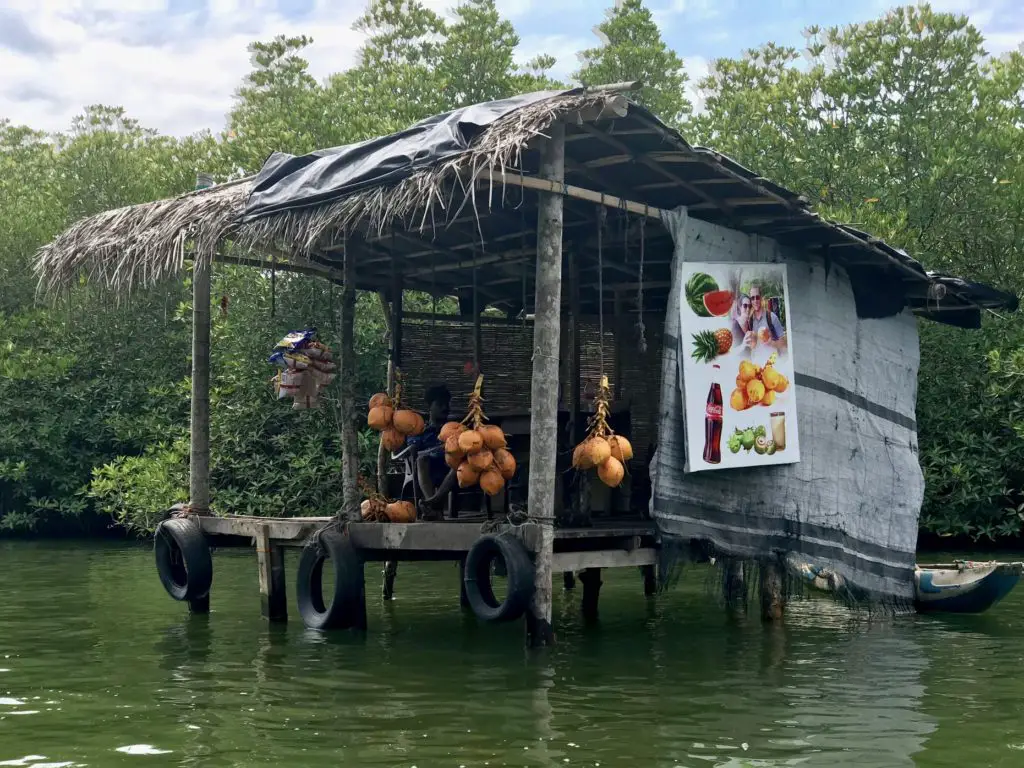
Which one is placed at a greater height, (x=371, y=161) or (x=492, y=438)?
(x=371, y=161)

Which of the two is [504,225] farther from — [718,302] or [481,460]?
[481,460]

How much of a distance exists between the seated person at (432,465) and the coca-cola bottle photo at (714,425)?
1.84m

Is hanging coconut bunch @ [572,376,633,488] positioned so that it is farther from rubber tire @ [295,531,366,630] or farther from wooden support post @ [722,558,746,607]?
rubber tire @ [295,531,366,630]

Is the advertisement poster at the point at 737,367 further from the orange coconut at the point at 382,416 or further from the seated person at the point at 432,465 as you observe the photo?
the orange coconut at the point at 382,416

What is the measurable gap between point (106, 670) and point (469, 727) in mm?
3003

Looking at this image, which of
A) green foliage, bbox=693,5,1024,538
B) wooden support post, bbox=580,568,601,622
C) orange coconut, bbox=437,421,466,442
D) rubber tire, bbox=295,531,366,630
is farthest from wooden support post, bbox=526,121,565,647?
green foliage, bbox=693,5,1024,538

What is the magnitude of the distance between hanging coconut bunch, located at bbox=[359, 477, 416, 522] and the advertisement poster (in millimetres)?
2054

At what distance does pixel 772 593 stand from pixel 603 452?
238 centimetres

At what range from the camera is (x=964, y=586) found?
35.5ft

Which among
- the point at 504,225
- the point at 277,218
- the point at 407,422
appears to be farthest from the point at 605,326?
the point at 277,218

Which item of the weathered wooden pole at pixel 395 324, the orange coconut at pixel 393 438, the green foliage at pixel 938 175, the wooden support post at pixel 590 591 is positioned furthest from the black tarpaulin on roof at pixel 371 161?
the green foliage at pixel 938 175

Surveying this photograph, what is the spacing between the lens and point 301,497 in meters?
18.1

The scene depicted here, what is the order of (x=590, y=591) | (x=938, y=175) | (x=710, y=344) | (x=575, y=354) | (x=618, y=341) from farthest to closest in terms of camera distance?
(x=938, y=175) < (x=618, y=341) < (x=590, y=591) < (x=575, y=354) < (x=710, y=344)

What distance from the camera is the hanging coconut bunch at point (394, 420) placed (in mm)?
9875
